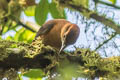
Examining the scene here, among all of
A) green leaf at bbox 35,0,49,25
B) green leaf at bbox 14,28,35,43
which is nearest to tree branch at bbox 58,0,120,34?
green leaf at bbox 35,0,49,25

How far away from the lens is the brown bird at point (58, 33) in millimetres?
3533

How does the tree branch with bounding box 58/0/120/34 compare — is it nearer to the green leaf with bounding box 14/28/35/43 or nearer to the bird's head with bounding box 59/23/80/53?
the bird's head with bounding box 59/23/80/53

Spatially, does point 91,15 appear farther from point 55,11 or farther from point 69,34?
point 69,34

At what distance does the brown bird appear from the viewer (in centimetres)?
353

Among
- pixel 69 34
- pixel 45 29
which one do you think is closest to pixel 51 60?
pixel 69 34

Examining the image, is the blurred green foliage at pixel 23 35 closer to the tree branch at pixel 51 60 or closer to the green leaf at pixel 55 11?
the green leaf at pixel 55 11

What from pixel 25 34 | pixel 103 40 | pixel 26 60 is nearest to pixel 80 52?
pixel 103 40

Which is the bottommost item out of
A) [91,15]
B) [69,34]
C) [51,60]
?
[51,60]

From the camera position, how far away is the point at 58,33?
148 inches

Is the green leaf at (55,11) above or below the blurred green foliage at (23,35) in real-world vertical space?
above

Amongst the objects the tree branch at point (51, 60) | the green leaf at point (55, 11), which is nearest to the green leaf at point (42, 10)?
the green leaf at point (55, 11)

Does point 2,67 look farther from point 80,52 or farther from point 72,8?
point 72,8

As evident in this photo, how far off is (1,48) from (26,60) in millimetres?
210

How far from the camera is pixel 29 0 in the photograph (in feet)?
10.4
